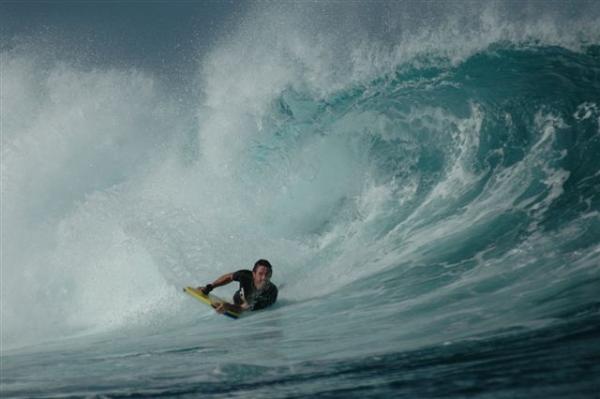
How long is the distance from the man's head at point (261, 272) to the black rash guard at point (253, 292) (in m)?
0.14

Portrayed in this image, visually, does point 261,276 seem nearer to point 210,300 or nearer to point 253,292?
point 253,292

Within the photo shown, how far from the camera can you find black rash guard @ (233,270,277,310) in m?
7.98

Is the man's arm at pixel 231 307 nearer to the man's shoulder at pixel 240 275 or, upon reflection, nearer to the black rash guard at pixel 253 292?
the black rash guard at pixel 253 292

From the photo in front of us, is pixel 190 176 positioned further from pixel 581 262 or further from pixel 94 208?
pixel 581 262

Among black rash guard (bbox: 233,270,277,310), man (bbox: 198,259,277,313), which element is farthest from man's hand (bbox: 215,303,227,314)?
black rash guard (bbox: 233,270,277,310)

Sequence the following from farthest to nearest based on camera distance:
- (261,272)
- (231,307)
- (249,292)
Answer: (249,292) < (231,307) < (261,272)

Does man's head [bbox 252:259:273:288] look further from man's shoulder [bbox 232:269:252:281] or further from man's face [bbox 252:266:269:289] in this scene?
man's shoulder [bbox 232:269:252:281]

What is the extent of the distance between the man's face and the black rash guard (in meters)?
0.12

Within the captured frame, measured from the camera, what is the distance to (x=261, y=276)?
772 cm

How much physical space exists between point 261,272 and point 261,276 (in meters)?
0.07

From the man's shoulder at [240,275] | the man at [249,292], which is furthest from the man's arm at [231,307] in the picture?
the man's shoulder at [240,275]

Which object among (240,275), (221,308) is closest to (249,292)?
(240,275)

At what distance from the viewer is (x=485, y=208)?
29.5 ft

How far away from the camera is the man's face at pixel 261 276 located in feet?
25.1
